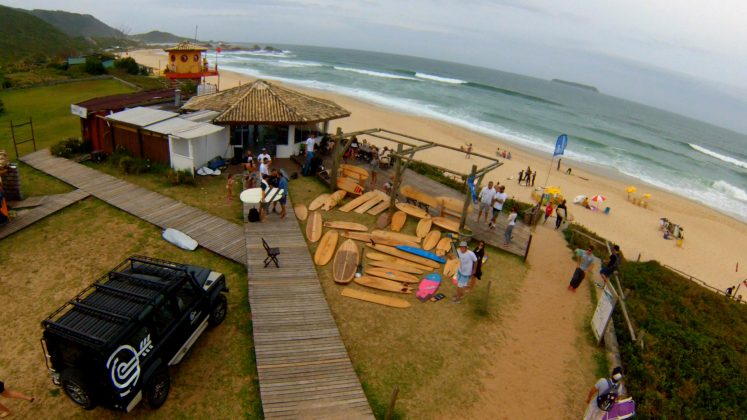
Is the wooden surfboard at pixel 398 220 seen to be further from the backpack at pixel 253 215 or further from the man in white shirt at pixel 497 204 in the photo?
the backpack at pixel 253 215

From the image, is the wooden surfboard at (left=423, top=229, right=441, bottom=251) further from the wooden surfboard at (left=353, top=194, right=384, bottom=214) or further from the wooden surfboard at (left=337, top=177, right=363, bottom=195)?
the wooden surfboard at (left=337, top=177, right=363, bottom=195)

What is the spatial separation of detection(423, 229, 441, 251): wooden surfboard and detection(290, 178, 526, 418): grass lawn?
1.90 m

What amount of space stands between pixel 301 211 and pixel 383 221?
127 inches

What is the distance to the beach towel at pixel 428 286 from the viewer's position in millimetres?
11411

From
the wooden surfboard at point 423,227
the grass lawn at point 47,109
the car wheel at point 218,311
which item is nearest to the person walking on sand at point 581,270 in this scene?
the wooden surfboard at point 423,227

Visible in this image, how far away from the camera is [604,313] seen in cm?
1038

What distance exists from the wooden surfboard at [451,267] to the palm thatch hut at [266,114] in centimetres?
1012

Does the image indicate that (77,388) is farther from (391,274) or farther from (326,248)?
(391,274)

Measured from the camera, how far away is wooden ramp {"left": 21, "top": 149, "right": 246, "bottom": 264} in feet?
41.9

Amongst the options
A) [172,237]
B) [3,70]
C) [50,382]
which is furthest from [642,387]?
[3,70]

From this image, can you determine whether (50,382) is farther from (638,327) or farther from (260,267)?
(638,327)

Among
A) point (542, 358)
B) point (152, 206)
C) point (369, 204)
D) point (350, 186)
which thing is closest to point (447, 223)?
point (369, 204)

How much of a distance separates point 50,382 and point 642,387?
1294 cm

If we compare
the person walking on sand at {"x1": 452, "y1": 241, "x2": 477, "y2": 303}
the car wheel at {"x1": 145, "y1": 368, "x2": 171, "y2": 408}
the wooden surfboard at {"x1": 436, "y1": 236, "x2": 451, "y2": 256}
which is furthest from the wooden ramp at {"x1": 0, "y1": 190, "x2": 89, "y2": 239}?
the person walking on sand at {"x1": 452, "y1": 241, "x2": 477, "y2": 303}
